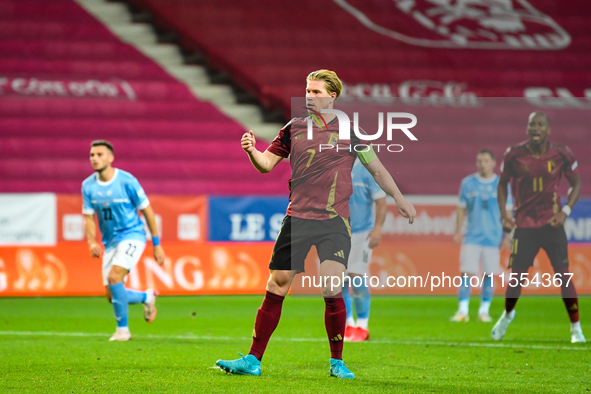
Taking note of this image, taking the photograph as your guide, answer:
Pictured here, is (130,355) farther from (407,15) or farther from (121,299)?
(407,15)

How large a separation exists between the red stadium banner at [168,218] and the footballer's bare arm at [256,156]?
7309 millimetres

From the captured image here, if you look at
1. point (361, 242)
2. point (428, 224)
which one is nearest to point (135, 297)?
point (361, 242)

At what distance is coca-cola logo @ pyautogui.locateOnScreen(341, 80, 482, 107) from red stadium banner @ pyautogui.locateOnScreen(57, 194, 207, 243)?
5.42 metres

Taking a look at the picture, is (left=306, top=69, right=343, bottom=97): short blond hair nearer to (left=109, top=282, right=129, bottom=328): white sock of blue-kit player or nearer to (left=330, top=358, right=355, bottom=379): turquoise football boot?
(left=330, top=358, right=355, bottom=379): turquoise football boot

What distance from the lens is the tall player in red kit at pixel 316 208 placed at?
4496mm

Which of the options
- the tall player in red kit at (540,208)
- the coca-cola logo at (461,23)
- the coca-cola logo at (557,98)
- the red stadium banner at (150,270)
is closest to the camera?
the tall player in red kit at (540,208)

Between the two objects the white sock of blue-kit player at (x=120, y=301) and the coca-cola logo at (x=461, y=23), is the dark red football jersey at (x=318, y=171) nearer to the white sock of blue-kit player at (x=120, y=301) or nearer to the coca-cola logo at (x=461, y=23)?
the white sock of blue-kit player at (x=120, y=301)

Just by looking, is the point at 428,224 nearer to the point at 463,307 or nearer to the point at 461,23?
the point at 463,307

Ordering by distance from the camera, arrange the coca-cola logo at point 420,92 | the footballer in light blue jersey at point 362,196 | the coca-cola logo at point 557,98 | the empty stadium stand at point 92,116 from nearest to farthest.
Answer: the footballer in light blue jersey at point 362,196, the empty stadium stand at point 92,116, the coca-cola logo at point 420,92, the coca-cola logo at point 557,98

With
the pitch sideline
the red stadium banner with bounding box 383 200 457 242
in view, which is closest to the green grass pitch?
the pitch sideline

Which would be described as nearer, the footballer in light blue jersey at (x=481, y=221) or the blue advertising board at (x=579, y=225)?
the footballer in light blue jersey at (x=481, y=221)

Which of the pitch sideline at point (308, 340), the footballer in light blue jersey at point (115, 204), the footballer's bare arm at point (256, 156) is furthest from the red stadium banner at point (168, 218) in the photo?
the footballer's bare arm at point (256, 156)

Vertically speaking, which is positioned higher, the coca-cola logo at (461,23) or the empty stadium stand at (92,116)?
the coca-cola logo at (461,23)

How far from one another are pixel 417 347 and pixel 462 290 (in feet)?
8.81
